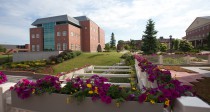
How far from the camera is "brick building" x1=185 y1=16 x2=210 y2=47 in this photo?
5357 centimetres

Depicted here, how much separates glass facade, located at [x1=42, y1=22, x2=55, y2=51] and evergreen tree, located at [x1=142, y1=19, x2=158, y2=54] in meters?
24.3

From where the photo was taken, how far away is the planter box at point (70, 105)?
2.58 m

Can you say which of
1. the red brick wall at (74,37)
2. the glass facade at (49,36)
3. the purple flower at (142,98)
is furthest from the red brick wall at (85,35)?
the purple flower at (142,98)

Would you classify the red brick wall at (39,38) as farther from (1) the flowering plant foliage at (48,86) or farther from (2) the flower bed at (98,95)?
(1) the flowering plant foliage at (48,86)

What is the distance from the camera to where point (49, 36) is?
40.2m

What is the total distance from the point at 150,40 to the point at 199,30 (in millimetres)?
39958

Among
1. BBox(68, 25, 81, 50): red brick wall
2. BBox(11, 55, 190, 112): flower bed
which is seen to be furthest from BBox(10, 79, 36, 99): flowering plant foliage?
BBox(68, 25, 81, 50): red brick wall

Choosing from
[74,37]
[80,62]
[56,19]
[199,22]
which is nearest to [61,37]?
[74,37]

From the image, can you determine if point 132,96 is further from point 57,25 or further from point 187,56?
point 57,25

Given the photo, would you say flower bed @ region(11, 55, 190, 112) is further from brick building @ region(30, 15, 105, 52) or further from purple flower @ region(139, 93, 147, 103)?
brick building @ region(30, 15, 105, 52)

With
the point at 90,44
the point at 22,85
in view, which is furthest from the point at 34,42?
the point at 22,85

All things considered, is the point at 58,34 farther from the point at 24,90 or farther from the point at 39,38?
the point at 24,90

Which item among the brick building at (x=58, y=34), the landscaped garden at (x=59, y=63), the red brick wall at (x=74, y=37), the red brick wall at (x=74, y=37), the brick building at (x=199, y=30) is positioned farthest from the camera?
the brick building at (x=199, y=30)

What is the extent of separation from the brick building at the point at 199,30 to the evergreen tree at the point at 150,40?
28474 millimetres
